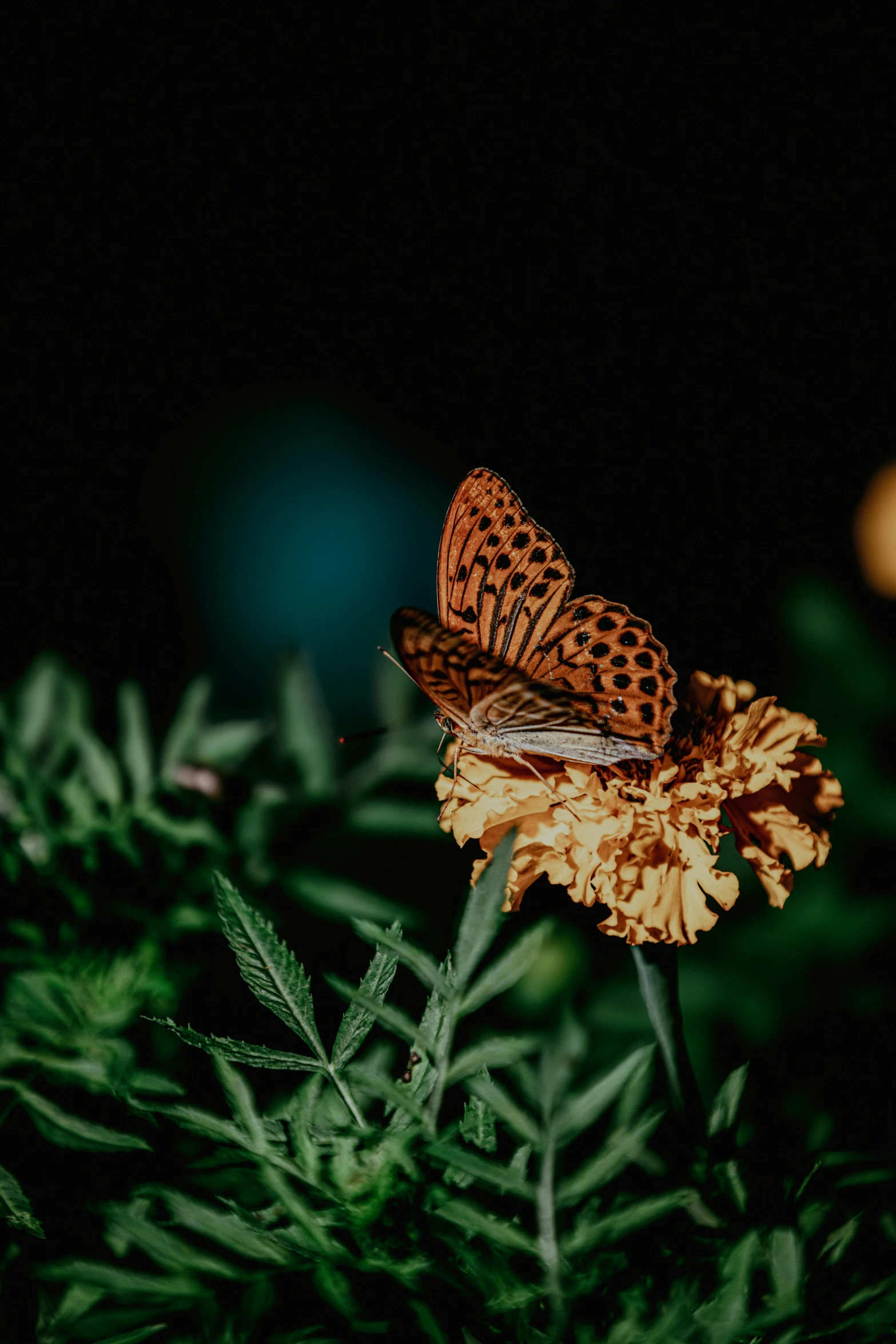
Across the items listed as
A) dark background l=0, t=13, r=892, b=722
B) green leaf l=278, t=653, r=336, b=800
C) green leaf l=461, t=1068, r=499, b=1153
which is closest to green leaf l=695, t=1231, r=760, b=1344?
green leaf l=461, t=1068, r=499, b=1153

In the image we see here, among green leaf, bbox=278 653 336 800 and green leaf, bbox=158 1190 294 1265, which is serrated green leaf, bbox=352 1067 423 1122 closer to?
green leaf, bbox=158 1190 294 1265

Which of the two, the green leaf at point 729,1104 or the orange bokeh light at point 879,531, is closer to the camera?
the green leaf at point 729,1104

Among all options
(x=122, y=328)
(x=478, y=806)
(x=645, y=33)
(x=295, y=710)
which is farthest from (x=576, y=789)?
(x=645, y=33)

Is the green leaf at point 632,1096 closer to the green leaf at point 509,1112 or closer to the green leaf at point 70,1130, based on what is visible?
the green leaf at point 509,1112

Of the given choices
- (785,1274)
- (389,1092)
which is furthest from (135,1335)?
(785,1274)

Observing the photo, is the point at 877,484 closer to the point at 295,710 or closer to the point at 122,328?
the point at 295,710

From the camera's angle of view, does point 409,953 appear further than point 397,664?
No

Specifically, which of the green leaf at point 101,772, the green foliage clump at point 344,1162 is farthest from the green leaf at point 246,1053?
the green leaf at point 101,772

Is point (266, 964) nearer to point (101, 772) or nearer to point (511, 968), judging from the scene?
point (511, 968)
